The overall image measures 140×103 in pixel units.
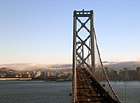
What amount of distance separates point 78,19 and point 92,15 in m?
2.29

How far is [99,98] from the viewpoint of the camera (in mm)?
20188

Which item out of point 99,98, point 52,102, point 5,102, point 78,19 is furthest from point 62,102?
point 99,98

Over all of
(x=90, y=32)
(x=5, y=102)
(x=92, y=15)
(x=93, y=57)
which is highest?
(x=92, y=15)

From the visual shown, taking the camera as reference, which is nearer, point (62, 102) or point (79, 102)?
point (79, 102)

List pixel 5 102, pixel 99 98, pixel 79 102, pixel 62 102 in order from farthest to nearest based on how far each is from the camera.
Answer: pixel 5 102 < pixel 62 102 < pixel 99 98 < pixel 79 102

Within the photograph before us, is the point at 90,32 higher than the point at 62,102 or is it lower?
higher

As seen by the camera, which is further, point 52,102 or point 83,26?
point 52,102

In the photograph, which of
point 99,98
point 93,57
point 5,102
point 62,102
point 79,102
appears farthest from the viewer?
point 5,102

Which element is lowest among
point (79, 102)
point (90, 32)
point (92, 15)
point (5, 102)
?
point (5, 102)

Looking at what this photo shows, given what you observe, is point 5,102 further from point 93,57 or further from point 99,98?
point 99,98

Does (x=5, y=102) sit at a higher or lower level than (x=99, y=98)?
lower

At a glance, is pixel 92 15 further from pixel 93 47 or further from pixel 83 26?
pixel 93 47

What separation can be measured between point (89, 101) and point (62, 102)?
27.3 metres

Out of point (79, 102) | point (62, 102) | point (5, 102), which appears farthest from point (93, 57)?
point (5, 102)
